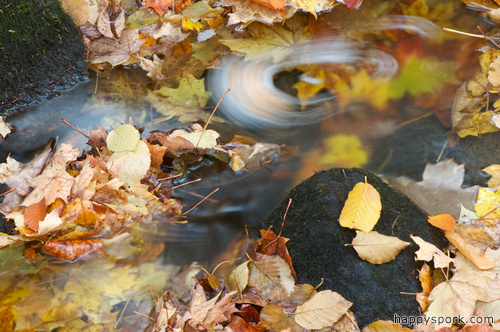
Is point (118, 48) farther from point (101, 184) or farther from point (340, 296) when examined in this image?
point (340, 296)

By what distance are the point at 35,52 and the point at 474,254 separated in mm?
3233

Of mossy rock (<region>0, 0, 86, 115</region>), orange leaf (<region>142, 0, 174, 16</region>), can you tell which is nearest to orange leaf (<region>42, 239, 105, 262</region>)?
mossy rock (<region>0, 0, 86, 115</region>)

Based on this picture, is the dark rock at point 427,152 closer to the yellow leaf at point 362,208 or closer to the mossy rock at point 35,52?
the yellow leaf at point 362,208

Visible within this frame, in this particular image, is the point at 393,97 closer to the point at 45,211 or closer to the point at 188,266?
the point at 188,266

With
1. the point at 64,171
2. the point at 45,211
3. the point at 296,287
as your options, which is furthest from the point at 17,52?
the point at 296,287

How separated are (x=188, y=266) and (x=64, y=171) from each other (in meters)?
0.97

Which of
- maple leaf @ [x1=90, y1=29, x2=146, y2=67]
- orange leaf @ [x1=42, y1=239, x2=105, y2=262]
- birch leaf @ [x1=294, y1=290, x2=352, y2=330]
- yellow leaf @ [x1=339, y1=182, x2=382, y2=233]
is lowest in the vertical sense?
birch leaf @ [x1=294, y1=290, x2=352, y2=330]

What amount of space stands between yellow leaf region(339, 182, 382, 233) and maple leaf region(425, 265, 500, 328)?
18.2 inches

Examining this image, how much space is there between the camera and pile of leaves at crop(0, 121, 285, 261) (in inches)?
79.0

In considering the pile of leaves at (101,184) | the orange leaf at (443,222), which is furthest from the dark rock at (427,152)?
the pile of leaves at (101,184)

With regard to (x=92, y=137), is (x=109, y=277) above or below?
below

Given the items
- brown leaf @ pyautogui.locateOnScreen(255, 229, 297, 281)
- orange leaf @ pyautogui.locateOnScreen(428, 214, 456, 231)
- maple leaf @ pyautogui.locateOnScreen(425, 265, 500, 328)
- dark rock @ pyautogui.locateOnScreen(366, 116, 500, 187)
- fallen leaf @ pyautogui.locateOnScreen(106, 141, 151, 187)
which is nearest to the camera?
maple leaf @ pyautogui.locateOnScreen(425, 265, 500, 328)

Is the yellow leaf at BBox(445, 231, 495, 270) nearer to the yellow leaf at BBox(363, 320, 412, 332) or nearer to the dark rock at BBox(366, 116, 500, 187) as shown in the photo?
the yellow leaf at BBox(363, 320, 412, 332)

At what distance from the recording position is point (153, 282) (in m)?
2.02
